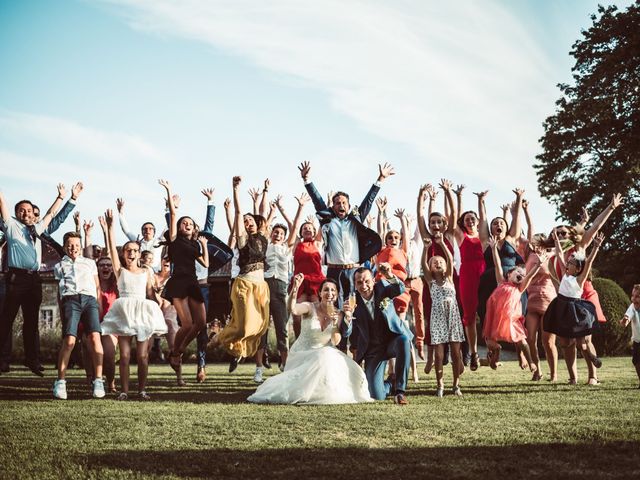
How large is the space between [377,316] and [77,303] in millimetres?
3850

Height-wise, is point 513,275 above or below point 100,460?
above

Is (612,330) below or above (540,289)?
below

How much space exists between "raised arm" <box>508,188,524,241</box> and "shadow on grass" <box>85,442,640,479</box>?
6.70 meters

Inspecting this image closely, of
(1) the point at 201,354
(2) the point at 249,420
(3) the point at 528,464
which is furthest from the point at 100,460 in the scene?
(1) the point at 201,354

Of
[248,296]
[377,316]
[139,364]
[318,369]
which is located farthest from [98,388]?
[377,316]

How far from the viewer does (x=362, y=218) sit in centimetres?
1092

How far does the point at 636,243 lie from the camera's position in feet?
108

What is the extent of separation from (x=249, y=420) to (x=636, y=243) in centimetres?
2972

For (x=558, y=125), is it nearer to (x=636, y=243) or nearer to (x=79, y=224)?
(x=636, y=243)

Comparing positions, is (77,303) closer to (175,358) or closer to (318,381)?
(175,358)

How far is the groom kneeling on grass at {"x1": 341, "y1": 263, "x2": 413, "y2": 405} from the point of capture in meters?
9.05

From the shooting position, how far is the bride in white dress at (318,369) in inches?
333

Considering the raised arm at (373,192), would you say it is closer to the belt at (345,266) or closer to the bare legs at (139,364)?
the belt at (345,266)

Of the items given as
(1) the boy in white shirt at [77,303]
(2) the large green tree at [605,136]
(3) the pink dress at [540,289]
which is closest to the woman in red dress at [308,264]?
(1) the boy in white shirt at [77,303]
